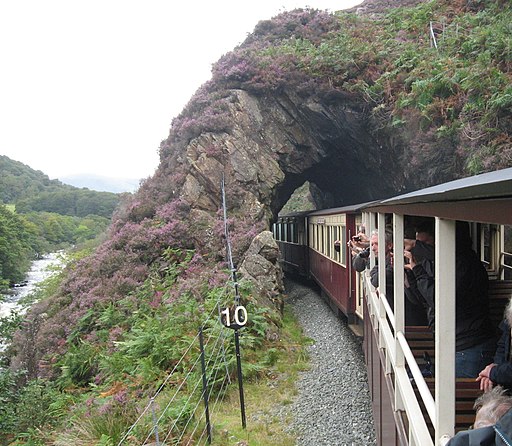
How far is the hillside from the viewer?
9820 millimetres

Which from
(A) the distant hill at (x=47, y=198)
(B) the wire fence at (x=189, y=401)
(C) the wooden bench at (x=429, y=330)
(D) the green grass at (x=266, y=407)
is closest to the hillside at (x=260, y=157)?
(B) the wire fence at (x=189, y=401)

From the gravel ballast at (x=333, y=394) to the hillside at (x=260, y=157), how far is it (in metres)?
1.20

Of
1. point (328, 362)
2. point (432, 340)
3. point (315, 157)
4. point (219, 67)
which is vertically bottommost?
point (328, 362)

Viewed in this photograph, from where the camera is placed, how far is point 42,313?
14844 millimetres

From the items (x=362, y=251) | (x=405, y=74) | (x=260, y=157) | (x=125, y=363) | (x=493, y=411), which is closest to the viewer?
(x=493, y=411)

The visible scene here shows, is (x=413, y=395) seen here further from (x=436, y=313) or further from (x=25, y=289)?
(x=25, y=289)

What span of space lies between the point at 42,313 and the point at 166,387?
9326 mm

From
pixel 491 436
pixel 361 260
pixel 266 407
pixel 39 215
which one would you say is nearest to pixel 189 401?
pixel 266 407

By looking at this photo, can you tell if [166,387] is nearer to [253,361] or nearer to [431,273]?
[253,361]

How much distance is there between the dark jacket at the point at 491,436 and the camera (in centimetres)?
115

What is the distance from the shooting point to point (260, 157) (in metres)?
17.8

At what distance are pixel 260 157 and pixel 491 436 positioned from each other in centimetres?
1694

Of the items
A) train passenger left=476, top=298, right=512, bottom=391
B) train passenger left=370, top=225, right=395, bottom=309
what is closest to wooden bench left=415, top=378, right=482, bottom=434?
train passenger left=476, top=298, right=512, bottom=391

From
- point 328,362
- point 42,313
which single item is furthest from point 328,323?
point 42,313
